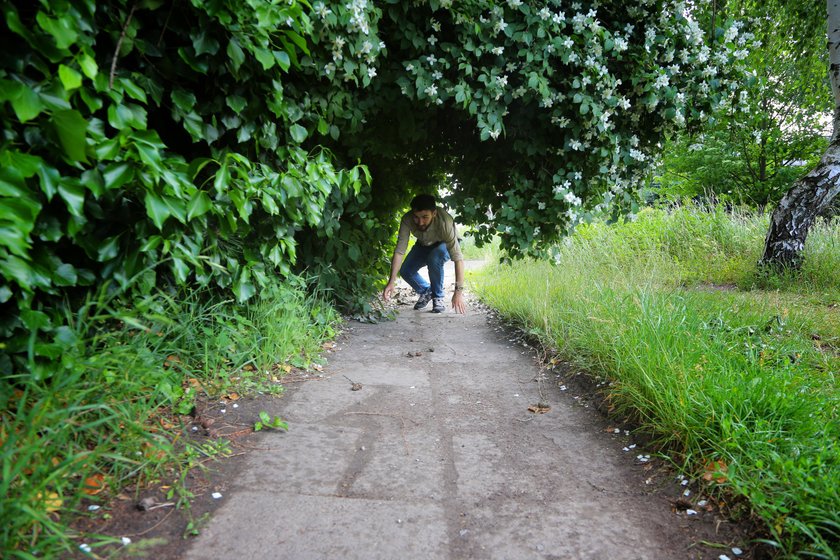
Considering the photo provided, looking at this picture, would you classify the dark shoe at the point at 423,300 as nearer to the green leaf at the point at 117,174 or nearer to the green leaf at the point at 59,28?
the green leaf at the point at 117,174

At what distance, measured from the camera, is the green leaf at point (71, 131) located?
4.89ft

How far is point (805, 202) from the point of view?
5.90 meters

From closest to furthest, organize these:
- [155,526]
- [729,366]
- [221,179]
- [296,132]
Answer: [155,526] < [221,179] < [729,366] < [296,132]

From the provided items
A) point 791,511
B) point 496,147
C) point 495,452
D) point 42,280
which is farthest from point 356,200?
point 791,511

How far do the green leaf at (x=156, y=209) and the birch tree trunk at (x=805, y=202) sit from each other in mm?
6454

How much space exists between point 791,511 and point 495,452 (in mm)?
1170

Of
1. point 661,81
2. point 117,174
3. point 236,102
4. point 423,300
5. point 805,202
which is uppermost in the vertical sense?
point 661,81

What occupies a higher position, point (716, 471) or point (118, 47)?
point (118, 47)

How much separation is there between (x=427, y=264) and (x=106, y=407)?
194 inches

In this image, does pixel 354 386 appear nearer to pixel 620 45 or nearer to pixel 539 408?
pixel 539 408

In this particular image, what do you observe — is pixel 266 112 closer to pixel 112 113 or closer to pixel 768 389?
pixel 112 113

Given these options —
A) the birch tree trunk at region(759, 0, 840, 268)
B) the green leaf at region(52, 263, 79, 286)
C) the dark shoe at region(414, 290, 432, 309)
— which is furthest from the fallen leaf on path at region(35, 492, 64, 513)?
the birch tree trunk at region(759, 0, 840, 268)

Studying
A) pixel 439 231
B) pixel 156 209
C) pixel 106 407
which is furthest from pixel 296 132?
pixel 439 231

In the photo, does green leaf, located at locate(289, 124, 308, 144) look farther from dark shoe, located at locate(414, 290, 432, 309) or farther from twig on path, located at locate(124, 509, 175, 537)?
dark shoe, located at locate(414, 290, 432, 309)
